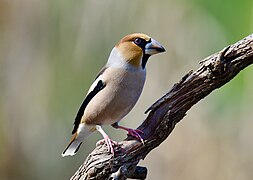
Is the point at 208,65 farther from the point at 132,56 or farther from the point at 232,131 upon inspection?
the point at 232,131

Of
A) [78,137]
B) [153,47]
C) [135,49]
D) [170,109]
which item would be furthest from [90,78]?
[170,109]

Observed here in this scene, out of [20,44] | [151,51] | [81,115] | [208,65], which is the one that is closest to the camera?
[208,65]

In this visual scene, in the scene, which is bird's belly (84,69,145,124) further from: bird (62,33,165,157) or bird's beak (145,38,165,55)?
bird's beak (145,38,165,55)

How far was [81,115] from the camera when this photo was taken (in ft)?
12.6

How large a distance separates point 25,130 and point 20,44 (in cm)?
69

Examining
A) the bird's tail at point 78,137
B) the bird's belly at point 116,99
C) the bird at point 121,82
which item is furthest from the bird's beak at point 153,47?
the bird's tail at point 78,137

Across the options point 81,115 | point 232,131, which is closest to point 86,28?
point 232,131

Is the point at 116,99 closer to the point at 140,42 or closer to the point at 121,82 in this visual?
the point at 121,82

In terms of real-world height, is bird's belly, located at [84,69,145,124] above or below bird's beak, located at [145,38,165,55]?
below

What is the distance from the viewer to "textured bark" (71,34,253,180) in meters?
3.10

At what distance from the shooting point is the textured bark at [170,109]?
3102 mm

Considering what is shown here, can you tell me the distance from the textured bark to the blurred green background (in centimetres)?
183

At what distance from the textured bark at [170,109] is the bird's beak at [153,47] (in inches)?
11.1

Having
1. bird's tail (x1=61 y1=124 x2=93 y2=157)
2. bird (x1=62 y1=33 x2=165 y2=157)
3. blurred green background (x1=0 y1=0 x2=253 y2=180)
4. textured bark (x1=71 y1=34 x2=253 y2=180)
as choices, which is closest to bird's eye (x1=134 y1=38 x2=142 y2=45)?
bird (x1=62 y1=33 x2=165 y2=157)
